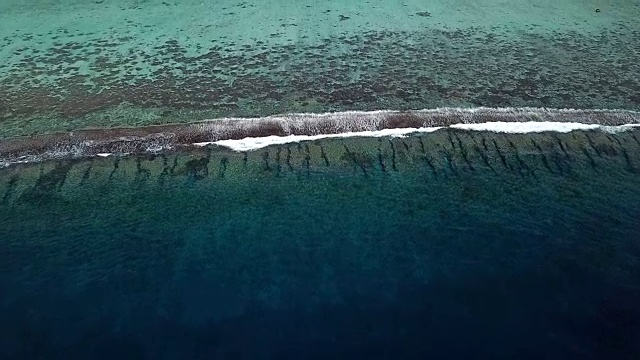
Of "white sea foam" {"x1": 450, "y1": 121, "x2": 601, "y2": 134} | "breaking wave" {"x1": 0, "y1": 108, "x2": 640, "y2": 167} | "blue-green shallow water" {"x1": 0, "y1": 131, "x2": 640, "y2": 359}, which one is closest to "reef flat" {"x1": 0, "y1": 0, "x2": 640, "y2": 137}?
"breaking wave" {"x1": 0, "y1": 108, "x2": 640, "y2": 167}

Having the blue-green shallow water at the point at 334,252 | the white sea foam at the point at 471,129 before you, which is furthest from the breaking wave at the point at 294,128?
the blue-green shallow water at the point at 334,252

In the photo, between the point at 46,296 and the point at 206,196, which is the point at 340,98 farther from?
the point at 46,296

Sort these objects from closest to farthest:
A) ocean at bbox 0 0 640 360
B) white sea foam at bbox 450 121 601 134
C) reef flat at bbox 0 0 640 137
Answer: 1. ocean at bbox 0 0 640 360
2. white sea foam at bbox 450 121 601 134
3. reef flat at bbox 0 0 640 137

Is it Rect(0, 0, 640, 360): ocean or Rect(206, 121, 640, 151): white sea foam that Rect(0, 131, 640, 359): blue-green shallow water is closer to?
Rect(0, 0, 640, 360): ocean

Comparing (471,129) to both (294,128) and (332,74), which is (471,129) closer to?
(294,128)

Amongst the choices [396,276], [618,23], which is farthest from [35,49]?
[618,23]

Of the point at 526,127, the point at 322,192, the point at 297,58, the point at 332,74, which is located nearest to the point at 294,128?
the point at 322,192
